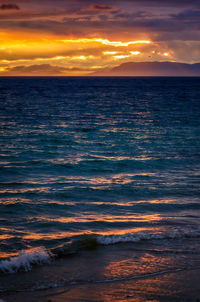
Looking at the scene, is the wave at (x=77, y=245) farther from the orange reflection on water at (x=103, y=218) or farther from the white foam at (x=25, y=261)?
the orange reflection on water at (x=103, y=218)

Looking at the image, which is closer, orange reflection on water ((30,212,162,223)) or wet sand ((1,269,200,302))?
wet sand ((1,269,200,302))

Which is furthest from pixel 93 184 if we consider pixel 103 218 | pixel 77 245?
pixel 77 245

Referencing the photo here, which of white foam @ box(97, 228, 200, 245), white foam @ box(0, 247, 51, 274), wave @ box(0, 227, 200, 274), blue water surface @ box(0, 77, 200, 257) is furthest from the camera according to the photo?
blue water surface @ box(0, 77, 200, 257)

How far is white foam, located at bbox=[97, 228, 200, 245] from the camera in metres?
7.58

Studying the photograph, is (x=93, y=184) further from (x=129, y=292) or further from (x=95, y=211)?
(x=129, y=292)

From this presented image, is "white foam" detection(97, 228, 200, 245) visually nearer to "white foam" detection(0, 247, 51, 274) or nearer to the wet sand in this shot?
"white foam" detection(0, 247, 51, 274)

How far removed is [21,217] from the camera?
9.13 m

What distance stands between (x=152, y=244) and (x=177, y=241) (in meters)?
0.60

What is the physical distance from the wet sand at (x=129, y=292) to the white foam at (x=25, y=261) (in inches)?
36.6

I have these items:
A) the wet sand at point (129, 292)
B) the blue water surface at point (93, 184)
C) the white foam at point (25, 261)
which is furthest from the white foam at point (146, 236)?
the wet sand at point (129, 292)

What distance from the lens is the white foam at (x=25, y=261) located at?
6.30 meters

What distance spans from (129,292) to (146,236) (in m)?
2.39

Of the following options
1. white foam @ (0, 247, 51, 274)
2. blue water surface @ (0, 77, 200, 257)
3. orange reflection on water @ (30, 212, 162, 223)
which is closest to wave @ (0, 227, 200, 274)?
white foam @ (0, 247, 51, 274)

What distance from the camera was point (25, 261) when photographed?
21.4 ft
